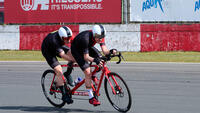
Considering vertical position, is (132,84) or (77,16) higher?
(77,16)

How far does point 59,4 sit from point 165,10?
582 centimetres

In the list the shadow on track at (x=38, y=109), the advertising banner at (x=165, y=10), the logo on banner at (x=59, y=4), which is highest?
the logo on banner at (x=59, y=4)

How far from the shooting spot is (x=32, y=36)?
2303 cm

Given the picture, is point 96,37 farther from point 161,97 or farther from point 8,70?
point 8,70

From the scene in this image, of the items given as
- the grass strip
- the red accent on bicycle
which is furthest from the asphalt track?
the grass strip

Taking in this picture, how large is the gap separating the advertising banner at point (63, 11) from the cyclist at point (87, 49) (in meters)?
15.4

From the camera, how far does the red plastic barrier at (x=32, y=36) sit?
22938 millimetres

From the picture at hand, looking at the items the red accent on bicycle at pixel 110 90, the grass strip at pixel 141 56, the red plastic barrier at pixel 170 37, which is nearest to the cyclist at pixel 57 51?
the red accent on bicycle at pixel 110 90

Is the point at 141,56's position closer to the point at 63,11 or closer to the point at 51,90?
the point at 63,11

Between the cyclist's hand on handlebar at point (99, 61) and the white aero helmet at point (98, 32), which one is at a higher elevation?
the white aero helmet at point (98, 32)

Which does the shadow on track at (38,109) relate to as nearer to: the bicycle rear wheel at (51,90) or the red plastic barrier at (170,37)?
the bicycle rear wheel at (51,90)

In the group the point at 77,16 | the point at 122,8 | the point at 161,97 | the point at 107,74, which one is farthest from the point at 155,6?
the point at 107,74

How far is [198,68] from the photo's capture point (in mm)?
15000

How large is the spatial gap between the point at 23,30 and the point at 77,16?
2.99m
